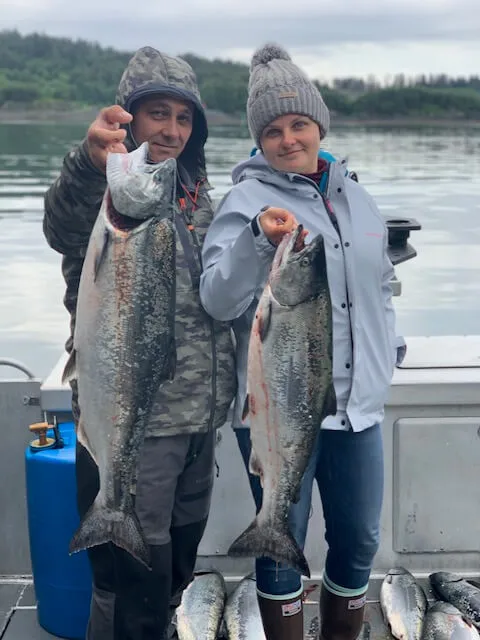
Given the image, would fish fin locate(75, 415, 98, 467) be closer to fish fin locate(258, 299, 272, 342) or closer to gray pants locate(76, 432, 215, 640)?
gray pants locate(76, 432, 215, 640)

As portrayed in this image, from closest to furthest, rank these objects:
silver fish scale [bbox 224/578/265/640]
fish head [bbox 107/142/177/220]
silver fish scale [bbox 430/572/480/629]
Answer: fish head [bbox 107/142/177/220] < silver fish scale [bbox 224/578/265/640] < silver fish scale [bbox 430/572/480/629]

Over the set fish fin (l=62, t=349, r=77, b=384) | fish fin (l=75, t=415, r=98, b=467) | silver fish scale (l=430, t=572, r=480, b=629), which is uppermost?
fish fin (l=62, t=349, r=77, b=384)

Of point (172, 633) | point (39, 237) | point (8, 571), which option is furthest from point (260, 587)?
point (39, 237)

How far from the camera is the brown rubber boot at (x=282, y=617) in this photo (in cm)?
313

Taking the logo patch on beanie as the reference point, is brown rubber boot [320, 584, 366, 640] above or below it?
below

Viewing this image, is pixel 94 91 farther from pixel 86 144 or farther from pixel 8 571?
pixel 86 144

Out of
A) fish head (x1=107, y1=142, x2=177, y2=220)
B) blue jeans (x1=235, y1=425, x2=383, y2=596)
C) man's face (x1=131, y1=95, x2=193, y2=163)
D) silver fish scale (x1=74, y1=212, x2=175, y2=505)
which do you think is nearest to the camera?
fish head (x1=107, y1=142, x2=177, y2=220)

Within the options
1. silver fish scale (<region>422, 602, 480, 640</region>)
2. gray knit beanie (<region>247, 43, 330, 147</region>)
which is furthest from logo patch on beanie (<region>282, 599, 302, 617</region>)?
gray knit beanie (<region>247, 43, 330, 147</region>)

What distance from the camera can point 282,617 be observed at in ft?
10.3

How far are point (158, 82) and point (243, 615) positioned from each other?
2233mm

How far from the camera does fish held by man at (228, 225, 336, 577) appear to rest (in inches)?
98.3

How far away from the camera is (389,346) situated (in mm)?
3029

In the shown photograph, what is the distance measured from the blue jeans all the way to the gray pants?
8.0 inches

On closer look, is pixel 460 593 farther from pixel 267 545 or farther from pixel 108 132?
pixel 108 132
